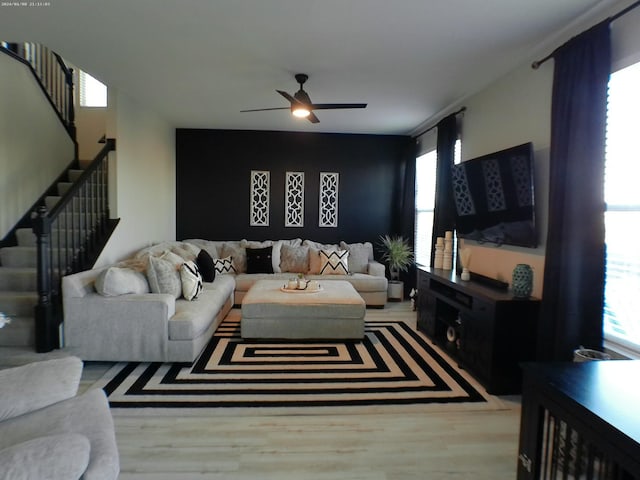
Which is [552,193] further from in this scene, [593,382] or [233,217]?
[233,217]

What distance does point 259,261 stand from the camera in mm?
5508

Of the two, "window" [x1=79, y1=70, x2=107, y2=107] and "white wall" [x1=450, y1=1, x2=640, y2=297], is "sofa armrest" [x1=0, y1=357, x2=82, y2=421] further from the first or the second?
"window" [x1=79, y1=70, x2=107, y2=107]

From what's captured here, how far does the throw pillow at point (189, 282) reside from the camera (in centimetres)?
368

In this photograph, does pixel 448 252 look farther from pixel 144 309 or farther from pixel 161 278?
pixel 144 309

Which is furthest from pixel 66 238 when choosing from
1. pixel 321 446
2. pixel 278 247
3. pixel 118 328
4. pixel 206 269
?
pixel 321 446

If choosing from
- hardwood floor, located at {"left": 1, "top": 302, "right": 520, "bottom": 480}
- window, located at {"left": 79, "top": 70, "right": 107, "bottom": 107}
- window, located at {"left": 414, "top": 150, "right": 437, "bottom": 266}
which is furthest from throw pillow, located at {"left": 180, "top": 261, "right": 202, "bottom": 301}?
window, located at {"left": 79, "top": 70, "right": 107, "bottom": 107}

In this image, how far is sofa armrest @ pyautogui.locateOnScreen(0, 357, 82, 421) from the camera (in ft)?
4.70

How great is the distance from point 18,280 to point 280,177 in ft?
12.6

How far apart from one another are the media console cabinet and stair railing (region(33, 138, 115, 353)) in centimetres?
368

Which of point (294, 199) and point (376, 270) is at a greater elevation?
point (294, 199)

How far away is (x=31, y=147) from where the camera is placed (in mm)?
4391

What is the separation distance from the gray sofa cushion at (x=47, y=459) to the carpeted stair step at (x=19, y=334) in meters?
2.74

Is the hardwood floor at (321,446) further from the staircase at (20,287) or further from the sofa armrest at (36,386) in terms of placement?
the staircase at (20,287)

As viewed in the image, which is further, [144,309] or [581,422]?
[144,309]
